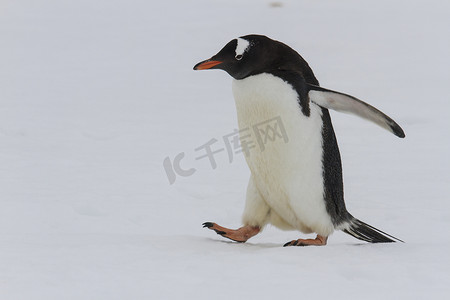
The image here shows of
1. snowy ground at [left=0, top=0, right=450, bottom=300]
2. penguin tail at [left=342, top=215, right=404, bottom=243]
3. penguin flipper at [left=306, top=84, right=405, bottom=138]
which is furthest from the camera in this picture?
penguin tail at [left=342, top=215, right=404, bottom=243]

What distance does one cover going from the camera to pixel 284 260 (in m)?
2.22

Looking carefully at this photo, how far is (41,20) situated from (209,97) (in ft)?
10.3

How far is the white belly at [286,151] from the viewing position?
2387 mm

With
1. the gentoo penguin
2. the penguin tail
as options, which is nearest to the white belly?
the gentoo penguin

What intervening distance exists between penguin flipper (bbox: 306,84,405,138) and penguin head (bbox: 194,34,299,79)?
134 millimetres

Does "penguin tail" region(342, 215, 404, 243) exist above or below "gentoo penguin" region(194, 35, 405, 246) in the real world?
below

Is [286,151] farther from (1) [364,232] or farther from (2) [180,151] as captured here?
(2) [180,151]

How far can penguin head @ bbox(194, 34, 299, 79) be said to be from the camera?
7.88 ft

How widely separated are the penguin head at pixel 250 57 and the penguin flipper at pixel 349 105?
5.3 inches

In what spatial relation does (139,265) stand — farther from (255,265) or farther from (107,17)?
(107,17)

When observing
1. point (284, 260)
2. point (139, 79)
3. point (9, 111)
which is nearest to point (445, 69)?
point (139, 79)

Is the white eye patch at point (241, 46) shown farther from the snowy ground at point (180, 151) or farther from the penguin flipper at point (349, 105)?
the snowy ground at point (180, 151)

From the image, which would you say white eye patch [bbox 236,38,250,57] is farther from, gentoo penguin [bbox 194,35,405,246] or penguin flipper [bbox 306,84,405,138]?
penguin flipper [bbox 306,84,405,138]

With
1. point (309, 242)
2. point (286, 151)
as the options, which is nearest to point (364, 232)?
point (309, 242)
